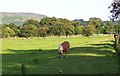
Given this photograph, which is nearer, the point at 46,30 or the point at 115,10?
the point at 115,10

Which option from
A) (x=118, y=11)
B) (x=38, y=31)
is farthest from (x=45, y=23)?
(x=118, y=11)

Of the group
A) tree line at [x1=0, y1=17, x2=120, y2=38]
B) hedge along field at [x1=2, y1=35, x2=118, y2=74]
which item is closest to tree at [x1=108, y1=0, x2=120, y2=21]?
hedge along field at [x1=2, y1=35, x2=118, y2=74]

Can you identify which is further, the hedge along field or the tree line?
the tree line

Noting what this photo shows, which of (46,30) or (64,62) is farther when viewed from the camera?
(46,30)

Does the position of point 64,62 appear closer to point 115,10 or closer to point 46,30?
point 115,10

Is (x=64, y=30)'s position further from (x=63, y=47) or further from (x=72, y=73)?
(x=72, y=73)

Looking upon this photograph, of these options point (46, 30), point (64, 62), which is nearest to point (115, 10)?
point (64, 62)

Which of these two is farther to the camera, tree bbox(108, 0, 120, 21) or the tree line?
the tree line

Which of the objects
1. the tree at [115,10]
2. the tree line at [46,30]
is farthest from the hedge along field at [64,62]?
the tree line at [46,30]

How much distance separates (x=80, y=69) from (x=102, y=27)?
159 metres

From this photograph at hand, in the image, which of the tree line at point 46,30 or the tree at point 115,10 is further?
the tree line at point 46,30

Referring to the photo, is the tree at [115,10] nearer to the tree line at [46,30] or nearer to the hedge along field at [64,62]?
the hedge along field at [64,62]

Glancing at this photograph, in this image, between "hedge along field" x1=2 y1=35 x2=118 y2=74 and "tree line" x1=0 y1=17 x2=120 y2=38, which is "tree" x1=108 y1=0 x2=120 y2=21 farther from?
"tree line" x1=0 y1=17 x2=120 y2=38

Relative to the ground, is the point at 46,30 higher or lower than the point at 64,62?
lower
